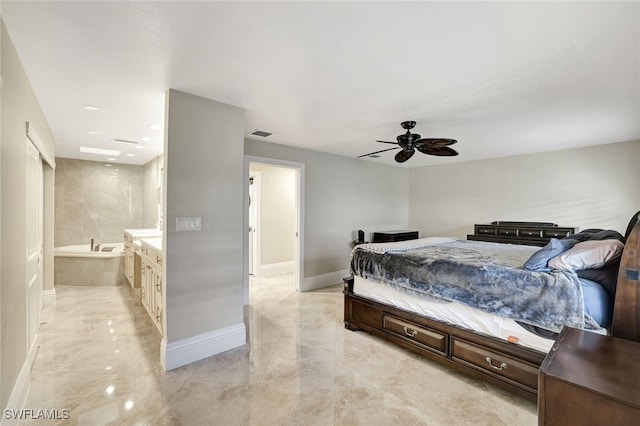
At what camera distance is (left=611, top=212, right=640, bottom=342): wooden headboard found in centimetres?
153

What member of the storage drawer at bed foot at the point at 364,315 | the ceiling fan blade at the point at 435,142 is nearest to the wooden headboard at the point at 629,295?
the ceiling fan blade at the point at 435,142

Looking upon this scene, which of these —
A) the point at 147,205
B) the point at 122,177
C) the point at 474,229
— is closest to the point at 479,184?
the point at 474,229

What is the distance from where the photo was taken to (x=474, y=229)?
5500mm

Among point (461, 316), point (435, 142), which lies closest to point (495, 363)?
point (461, 316)

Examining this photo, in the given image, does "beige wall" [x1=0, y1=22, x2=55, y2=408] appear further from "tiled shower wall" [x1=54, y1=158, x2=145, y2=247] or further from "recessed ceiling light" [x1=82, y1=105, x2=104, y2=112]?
"tiled shower wall" [x1=54, y1=158, x2=145, y2=247]

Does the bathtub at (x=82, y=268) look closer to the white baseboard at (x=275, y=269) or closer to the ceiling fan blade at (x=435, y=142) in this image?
the white baseboard at (x=275, y=269)

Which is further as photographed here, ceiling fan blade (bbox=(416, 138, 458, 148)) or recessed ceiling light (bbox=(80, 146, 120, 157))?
recessed ceiling light (bbox=(80, 146, 120, 157))

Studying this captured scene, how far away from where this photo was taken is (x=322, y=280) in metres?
4.90

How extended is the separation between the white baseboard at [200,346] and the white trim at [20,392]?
834 millimetres

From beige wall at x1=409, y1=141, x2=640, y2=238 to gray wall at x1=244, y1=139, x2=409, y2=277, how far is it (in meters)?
0.90

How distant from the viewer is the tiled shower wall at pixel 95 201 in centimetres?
570

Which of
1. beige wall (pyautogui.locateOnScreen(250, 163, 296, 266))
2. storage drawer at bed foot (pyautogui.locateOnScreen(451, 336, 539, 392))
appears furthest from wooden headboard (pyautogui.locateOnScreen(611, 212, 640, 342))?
beige wall (pyautogui.locateOnScreen(250, 163, 296, 266))

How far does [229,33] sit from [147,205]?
5.49 metres

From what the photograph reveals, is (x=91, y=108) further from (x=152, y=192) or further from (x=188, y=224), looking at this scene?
(x=152, y=192)
